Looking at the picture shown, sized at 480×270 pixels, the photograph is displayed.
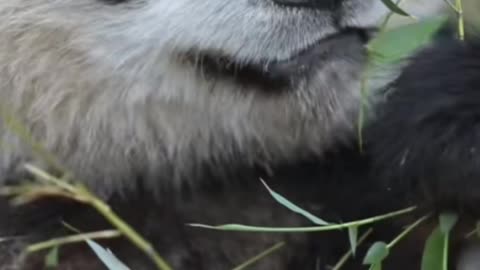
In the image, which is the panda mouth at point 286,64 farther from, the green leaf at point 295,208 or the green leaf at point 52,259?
the green leaf at point 52,259

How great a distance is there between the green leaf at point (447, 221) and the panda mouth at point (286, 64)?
0.29 metres

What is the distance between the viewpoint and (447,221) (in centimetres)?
171

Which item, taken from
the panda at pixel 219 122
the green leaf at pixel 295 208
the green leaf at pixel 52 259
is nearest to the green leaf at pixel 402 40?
the panda at pixel 219 122

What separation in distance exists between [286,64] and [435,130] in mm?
243

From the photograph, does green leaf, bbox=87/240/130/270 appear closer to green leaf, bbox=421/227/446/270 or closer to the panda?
the panda

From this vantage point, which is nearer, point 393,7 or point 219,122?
point 393,7

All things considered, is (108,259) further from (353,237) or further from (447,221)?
(447,221)

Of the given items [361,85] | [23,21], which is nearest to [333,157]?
[361,85]

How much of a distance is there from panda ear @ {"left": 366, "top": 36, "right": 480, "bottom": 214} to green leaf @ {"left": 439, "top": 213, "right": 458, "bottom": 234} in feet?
0.05

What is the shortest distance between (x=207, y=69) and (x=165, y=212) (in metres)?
0.29

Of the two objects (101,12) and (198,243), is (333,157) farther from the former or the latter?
(101,12)

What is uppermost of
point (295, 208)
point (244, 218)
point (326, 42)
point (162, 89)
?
point (326, 42)

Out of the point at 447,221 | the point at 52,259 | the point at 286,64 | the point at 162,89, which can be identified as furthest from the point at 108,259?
the point at 447,221

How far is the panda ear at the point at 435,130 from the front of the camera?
1.67 m
